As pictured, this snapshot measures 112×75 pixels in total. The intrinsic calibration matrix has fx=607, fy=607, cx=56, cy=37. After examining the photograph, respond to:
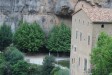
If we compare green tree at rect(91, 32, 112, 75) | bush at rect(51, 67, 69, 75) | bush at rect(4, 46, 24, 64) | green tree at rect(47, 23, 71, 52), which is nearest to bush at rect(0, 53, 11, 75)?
bush at rect(4, 46, 24, 64)

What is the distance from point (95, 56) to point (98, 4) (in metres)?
26.2

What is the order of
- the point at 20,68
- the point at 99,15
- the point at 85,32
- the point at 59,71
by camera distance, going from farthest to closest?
the point at 20,68 → the point at 59,71 → the point at 85,32 → the point at 99,15

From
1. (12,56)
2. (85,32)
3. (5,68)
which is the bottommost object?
(5,68)

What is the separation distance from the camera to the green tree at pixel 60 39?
216ft

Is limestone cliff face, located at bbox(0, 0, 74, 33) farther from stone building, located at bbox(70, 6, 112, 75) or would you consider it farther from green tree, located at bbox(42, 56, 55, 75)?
stone building, located at bbox(70, 6, 112, 75)

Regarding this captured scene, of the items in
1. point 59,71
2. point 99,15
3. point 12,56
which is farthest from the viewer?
point 12,56

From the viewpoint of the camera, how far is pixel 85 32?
154ft

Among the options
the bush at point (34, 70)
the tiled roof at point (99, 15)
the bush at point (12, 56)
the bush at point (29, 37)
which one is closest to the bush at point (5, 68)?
the bush at point (12, 56)

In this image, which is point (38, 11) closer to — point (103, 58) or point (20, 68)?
point (20, 68)

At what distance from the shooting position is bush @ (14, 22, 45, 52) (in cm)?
6569

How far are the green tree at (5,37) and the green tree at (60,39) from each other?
435cm

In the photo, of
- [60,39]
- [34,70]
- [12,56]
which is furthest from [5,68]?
[60,39]

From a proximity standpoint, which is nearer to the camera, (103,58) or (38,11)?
(103,58)

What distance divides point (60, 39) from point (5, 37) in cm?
605
